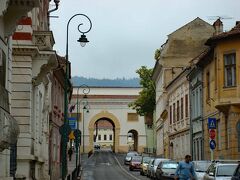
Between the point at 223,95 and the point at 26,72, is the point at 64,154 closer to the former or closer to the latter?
the point at 26,72

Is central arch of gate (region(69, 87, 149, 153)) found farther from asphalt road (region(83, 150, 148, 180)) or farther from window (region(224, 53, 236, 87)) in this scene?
window (region(224, 53, 236, 87))

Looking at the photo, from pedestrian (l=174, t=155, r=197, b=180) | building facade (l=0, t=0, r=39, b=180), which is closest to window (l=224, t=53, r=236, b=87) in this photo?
pedestrian (l=174, t=155, r=197, b=180)

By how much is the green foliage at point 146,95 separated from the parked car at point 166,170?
2023 inches

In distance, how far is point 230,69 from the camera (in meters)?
39.0

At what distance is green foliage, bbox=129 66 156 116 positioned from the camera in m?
92.8

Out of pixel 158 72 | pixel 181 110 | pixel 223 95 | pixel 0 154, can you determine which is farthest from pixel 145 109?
pixel 0 154

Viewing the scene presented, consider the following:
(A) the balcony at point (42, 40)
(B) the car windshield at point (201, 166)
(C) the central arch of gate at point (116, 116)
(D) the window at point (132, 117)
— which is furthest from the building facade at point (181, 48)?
(A) the balcony at point (42, 40)

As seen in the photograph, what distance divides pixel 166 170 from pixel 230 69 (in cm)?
731

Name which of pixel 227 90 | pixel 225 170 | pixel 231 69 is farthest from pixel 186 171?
pixel 231 69

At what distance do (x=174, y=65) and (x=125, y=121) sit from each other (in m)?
44.4

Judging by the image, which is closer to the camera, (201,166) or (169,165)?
(201,166)

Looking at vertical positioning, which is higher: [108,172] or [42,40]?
[42,40]

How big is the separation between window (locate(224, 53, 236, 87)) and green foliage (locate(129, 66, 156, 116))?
52.9 m

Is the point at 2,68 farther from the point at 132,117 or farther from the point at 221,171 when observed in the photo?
the point at 132,117
